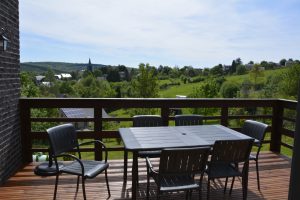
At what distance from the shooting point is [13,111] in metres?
3.93

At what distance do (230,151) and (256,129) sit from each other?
0.95m

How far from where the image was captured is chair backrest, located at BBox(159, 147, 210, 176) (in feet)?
7.84

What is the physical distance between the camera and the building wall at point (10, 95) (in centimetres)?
345

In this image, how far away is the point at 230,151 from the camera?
8.99 feet

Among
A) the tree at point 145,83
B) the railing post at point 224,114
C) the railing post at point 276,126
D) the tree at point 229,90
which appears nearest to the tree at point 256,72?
the tree at point 229,90

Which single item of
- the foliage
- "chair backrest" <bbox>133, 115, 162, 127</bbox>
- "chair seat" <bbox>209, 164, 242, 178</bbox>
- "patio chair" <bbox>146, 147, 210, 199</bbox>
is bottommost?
the foliage

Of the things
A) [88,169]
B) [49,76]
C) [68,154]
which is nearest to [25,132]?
[68,154]

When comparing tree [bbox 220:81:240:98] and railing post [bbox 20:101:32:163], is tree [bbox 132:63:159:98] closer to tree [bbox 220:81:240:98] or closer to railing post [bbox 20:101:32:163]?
tree [bbox 220:81:240:98]

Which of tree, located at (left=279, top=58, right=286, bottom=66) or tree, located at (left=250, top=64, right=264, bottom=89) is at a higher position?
tree, located at (left=279, top=58, right=286, bottom=66)

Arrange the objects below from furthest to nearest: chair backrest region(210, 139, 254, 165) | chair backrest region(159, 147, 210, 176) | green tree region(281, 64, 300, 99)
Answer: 1. green tree region(281, 64, 300, 99)
2. chair backrest region(210, 139, 254, 165)
3. chair backrest region(159, 147, 210, 176)

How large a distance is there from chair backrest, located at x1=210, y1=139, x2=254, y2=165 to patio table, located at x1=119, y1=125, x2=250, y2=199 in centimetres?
17

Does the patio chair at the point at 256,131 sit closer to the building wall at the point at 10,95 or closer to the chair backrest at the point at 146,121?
the chair backrest at the point at 146,121

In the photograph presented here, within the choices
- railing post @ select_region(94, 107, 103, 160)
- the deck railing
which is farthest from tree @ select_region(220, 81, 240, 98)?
railing post @ select_region(94, 107, 103, 160)

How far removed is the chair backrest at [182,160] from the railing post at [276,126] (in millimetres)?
3249
